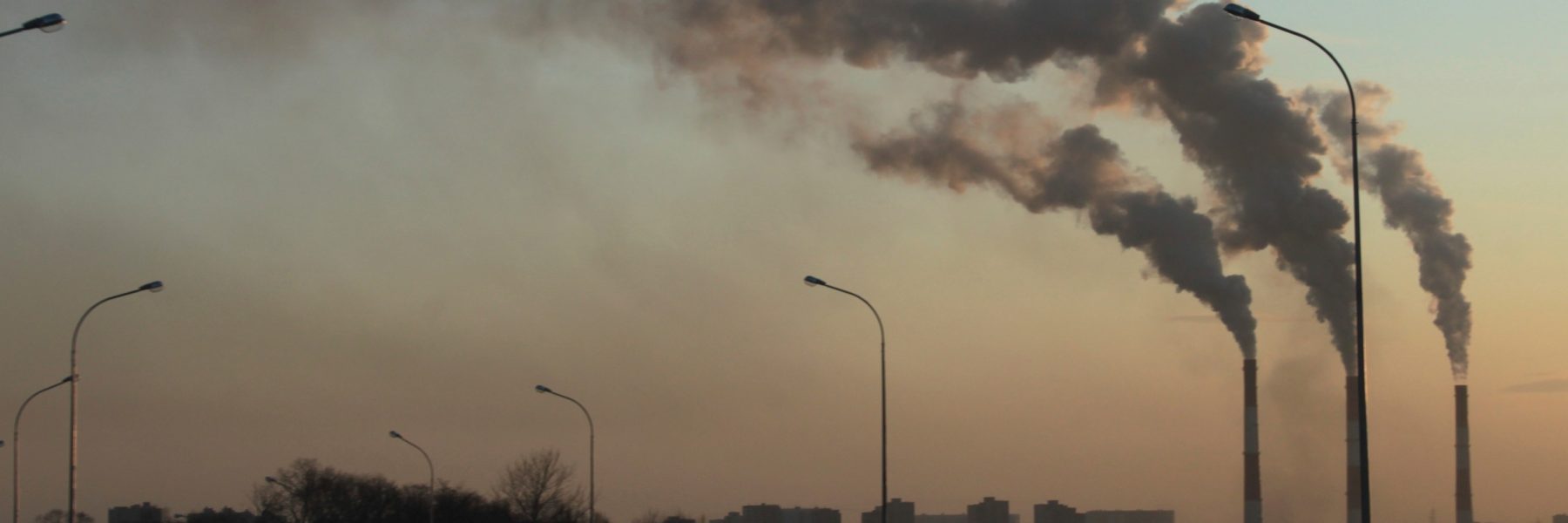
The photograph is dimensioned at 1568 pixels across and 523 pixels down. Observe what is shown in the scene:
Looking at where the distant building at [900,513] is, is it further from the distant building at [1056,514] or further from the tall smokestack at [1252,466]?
the tall smokestack at [1252,466]

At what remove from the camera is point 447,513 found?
102m

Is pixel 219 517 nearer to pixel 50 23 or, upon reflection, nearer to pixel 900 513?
pixel 900 513

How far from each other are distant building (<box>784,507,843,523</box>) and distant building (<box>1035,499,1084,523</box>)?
89.5 feet

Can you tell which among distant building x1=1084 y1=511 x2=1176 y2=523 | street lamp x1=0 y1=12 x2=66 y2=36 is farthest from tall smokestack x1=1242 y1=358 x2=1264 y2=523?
street lamp x1=0 y1=12 x2=66 y2=36

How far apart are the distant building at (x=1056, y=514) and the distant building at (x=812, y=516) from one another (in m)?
27.3

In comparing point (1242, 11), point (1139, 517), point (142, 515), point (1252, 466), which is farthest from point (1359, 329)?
point (142, 515)

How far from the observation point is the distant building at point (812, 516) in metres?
134

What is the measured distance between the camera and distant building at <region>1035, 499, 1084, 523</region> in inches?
4279

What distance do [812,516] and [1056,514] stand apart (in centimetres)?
2956

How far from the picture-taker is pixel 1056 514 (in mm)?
109375

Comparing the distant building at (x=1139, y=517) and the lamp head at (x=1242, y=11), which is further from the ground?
the lamp head at (x=1242, y=11)

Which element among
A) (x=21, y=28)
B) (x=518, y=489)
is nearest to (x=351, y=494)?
(x=518, y=489)

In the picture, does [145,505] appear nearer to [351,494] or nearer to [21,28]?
[351,494]

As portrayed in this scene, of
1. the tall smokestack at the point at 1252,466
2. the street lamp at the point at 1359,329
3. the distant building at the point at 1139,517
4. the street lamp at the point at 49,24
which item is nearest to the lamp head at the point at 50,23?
the street lamp at the point at 49,24
